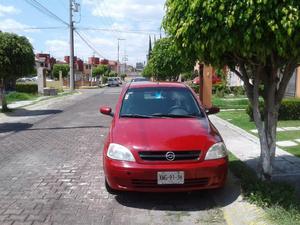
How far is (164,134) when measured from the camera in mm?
6133

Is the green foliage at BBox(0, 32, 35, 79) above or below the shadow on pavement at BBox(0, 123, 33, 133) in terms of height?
above

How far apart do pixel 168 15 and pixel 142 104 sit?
1.74 metres

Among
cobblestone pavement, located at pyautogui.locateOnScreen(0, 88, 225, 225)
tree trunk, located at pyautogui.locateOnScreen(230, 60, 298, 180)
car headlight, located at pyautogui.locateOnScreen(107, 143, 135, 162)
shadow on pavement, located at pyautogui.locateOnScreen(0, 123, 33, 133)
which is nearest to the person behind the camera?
cobblestone pavement, located at pyautogui.locateOnScreen(0, 88, 225, 225)

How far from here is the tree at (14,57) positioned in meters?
18.9

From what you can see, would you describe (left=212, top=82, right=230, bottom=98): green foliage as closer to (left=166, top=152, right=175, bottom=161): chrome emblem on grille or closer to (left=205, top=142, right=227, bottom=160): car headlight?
(left=205, top=142, right=227, bottom=160): car headlight

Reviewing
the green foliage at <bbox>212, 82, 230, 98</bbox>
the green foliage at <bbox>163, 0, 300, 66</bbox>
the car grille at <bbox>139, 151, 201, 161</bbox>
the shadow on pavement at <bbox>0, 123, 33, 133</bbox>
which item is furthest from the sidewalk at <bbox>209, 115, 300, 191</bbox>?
the green foliage at <bbox>212, 82, 230, 98</bbox>

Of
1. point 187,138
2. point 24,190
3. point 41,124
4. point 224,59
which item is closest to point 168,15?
point 224,59

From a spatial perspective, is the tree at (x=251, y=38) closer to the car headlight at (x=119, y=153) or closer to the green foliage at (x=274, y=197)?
the green foliage at (x=274, y=197)

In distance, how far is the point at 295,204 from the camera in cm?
532

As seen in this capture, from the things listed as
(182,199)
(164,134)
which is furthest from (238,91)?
(164,134)

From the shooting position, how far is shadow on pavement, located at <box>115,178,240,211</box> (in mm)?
5991

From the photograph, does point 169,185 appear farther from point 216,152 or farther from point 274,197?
point 274,197

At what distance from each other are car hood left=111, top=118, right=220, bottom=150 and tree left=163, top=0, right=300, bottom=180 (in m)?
0.82

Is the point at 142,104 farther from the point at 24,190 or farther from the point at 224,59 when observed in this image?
the point at 24,190
